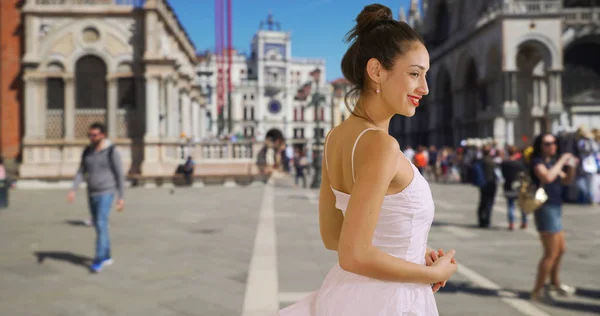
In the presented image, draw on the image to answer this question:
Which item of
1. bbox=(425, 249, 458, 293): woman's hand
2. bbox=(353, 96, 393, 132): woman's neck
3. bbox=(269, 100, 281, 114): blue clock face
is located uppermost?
bbox=(269, 100, 281, 114): blue clock face

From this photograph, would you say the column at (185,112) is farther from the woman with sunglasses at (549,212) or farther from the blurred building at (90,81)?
the woman with sunglasses at (549,212)

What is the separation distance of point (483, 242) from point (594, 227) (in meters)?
2.85

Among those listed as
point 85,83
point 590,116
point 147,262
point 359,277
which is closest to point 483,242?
point 147,262

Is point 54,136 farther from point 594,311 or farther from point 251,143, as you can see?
point 594,311

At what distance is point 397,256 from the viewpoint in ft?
4.96

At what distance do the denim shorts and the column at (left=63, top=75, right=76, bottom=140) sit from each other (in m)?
20.6

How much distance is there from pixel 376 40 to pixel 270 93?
84.3 meters

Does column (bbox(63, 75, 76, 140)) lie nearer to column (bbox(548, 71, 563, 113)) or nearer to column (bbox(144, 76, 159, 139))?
column (bbox(144, 76, 159, 139))

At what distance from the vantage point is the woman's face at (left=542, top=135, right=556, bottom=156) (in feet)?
18.3

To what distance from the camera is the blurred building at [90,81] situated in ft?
71.8

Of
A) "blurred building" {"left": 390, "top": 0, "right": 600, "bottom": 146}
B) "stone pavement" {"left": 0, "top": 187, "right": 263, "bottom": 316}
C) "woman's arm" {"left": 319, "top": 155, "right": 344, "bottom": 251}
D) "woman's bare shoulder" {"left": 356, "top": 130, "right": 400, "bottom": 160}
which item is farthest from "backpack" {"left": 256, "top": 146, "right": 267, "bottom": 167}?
"woman's bare shoulder" {"left": 356, "top": 130, "right": 400, "bottom": 160}

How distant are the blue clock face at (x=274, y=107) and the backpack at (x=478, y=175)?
75207 millimetres

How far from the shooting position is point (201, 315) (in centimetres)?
463

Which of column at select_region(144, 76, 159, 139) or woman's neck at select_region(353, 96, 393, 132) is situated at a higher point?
column at select_region(144, 76, 159, 139)
